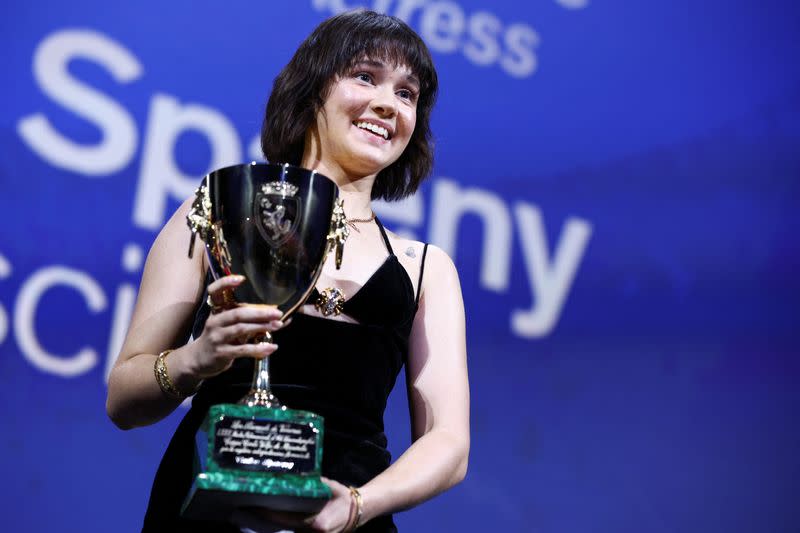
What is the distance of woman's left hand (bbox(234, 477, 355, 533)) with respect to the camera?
3.70 ft

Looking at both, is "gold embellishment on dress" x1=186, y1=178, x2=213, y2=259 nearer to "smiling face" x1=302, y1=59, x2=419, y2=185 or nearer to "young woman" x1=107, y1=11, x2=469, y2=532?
"young woman" x1=107, y1=11, x2=469, y2=532

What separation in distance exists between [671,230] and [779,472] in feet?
2.12

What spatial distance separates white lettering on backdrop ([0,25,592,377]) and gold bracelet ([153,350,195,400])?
938mm

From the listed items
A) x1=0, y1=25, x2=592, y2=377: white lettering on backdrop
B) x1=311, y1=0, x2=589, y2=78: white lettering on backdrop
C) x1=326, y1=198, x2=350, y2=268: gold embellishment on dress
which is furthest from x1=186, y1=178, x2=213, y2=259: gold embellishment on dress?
x1=311, y1=0, x2=589, y2=78: white lettering on backdrop

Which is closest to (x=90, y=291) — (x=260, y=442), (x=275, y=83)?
(x=275, y=83)

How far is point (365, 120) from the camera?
5.07 feet

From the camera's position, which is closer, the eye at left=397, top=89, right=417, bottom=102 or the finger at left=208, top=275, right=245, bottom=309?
the finger at left=208, top=275, right=245, bottom=309

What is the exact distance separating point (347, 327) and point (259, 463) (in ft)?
1.10

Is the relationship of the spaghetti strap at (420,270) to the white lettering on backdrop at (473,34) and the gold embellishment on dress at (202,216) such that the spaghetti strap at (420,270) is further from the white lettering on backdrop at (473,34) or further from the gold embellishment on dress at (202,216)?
the white lettering on backdrop at (473,34)

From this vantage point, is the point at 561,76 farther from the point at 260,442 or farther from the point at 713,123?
the point at 260,442

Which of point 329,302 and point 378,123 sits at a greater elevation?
point 378,123

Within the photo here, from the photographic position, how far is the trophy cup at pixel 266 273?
1092mm

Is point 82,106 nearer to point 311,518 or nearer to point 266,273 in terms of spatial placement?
point 266,273

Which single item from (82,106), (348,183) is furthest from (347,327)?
(82,106)
